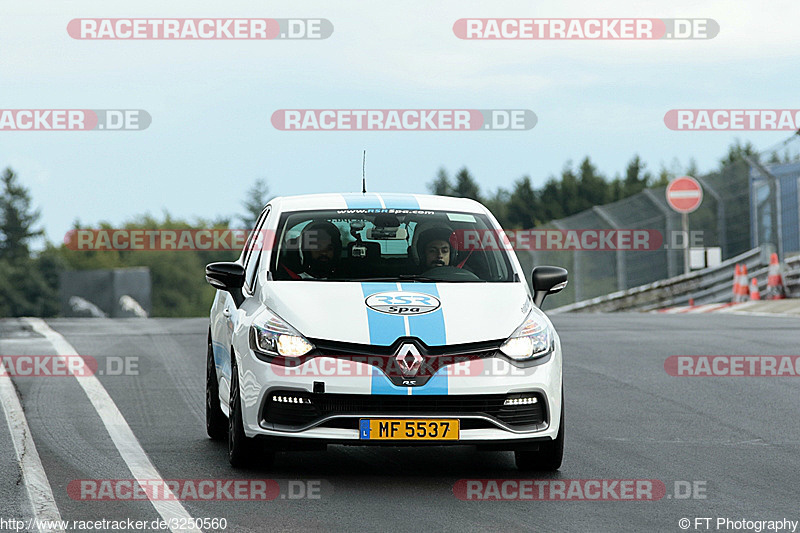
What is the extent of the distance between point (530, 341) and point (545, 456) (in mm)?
721

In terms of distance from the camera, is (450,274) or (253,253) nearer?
(450,274)

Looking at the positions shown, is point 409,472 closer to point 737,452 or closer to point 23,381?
point 737,452

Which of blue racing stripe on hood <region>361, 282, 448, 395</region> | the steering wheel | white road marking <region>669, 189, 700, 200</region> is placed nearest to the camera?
blue racing stripe on hood <region>361, 282, 448, 395</region>

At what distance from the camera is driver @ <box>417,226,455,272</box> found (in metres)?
8.31

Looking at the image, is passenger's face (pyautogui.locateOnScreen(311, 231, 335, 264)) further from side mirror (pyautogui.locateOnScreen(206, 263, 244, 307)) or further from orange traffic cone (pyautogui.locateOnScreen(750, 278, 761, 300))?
orange traffic cone (pyautogui.locateOnScreen(750, 278, 761, 300))

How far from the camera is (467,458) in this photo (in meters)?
8.31

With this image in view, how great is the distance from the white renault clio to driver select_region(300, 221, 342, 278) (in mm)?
10

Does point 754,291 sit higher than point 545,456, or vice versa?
point 545,456

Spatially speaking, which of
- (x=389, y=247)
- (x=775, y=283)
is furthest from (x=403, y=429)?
(x=775, y=283)

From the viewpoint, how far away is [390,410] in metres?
7.06

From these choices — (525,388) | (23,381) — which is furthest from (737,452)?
(23,381)

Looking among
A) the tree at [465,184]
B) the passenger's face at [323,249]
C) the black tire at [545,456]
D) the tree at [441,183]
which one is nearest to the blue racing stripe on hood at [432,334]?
the black tire at [545,456]

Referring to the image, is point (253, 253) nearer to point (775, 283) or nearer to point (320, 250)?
point (320, 250)

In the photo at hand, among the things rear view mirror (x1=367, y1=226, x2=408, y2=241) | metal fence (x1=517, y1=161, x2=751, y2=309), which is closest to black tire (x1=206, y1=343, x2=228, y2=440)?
rear view mirror (x1=367, y1=226, x2=408, y2=241)
